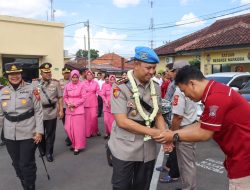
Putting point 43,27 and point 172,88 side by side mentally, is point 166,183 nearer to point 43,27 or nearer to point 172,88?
point 172,88

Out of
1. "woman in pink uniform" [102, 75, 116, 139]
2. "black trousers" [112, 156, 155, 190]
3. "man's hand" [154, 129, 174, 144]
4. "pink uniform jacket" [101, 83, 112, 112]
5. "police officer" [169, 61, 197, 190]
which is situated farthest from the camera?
"pink uniform jacket" [101, 83, 112, 112]

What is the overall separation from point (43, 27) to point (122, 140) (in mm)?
19805

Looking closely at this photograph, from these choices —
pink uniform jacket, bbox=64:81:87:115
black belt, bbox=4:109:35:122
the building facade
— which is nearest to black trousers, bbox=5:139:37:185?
black belt, bbox=4:109:35:122

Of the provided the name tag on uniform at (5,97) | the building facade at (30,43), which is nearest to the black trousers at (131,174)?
the name tag on uniform at (5,97)

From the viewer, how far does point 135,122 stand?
3287mm

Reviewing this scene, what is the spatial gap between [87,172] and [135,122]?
10.7 ft

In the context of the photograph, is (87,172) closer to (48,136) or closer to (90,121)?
(48,136)

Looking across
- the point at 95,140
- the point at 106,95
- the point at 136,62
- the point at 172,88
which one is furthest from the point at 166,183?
the point at 106,95

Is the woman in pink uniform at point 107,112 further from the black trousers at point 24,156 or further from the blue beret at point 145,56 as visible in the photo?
the blue beret at point 145,56

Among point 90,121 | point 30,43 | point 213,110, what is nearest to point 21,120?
point 213,110

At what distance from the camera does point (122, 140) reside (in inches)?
134

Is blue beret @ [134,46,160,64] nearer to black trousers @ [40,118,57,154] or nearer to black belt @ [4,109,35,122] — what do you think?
black belt @ [4,109,35,122]

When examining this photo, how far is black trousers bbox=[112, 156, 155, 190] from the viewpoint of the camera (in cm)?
339

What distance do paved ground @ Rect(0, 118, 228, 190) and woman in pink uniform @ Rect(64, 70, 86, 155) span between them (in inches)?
11.7
